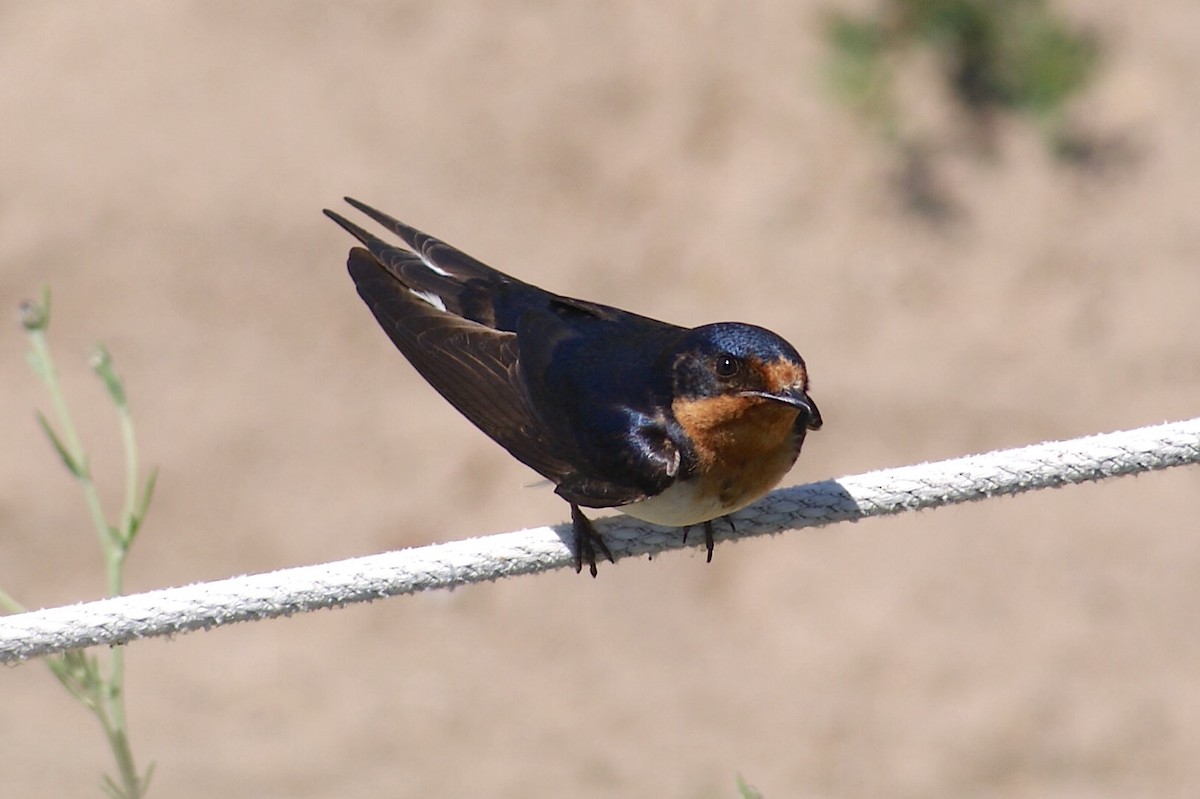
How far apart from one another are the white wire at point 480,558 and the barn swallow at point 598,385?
0.43ft

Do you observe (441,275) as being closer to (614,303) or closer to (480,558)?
(480,558)

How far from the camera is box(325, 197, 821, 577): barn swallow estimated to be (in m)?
2.55

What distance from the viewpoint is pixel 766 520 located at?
8.54 feet

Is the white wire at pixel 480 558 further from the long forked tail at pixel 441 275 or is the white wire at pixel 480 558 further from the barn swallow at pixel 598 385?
the long forked tail at pixel 441 275

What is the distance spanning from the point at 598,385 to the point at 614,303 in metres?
2.52

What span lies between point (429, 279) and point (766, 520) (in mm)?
918

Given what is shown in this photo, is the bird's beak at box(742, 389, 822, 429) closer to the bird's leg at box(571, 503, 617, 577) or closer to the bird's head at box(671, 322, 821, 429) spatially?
the bird's head at box(671, 322, 821, 429)

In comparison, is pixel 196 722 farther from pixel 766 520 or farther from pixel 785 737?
pixel 766 520

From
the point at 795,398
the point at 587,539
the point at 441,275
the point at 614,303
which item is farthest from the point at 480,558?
the point at 614,303

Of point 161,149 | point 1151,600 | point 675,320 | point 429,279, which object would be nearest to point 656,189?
point 675,320

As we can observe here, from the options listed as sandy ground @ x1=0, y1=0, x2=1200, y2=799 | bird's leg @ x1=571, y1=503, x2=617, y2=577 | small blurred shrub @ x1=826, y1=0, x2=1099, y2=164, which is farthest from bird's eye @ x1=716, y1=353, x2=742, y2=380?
small blurred shrub @ x1=826, y1=0, x2=1099, y2=164

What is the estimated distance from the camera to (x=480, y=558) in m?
2.30

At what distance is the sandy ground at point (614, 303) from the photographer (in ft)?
15.3

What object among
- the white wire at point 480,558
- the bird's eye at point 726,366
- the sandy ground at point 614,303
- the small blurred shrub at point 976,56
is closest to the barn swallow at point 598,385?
the bird's eye at point 726,366
